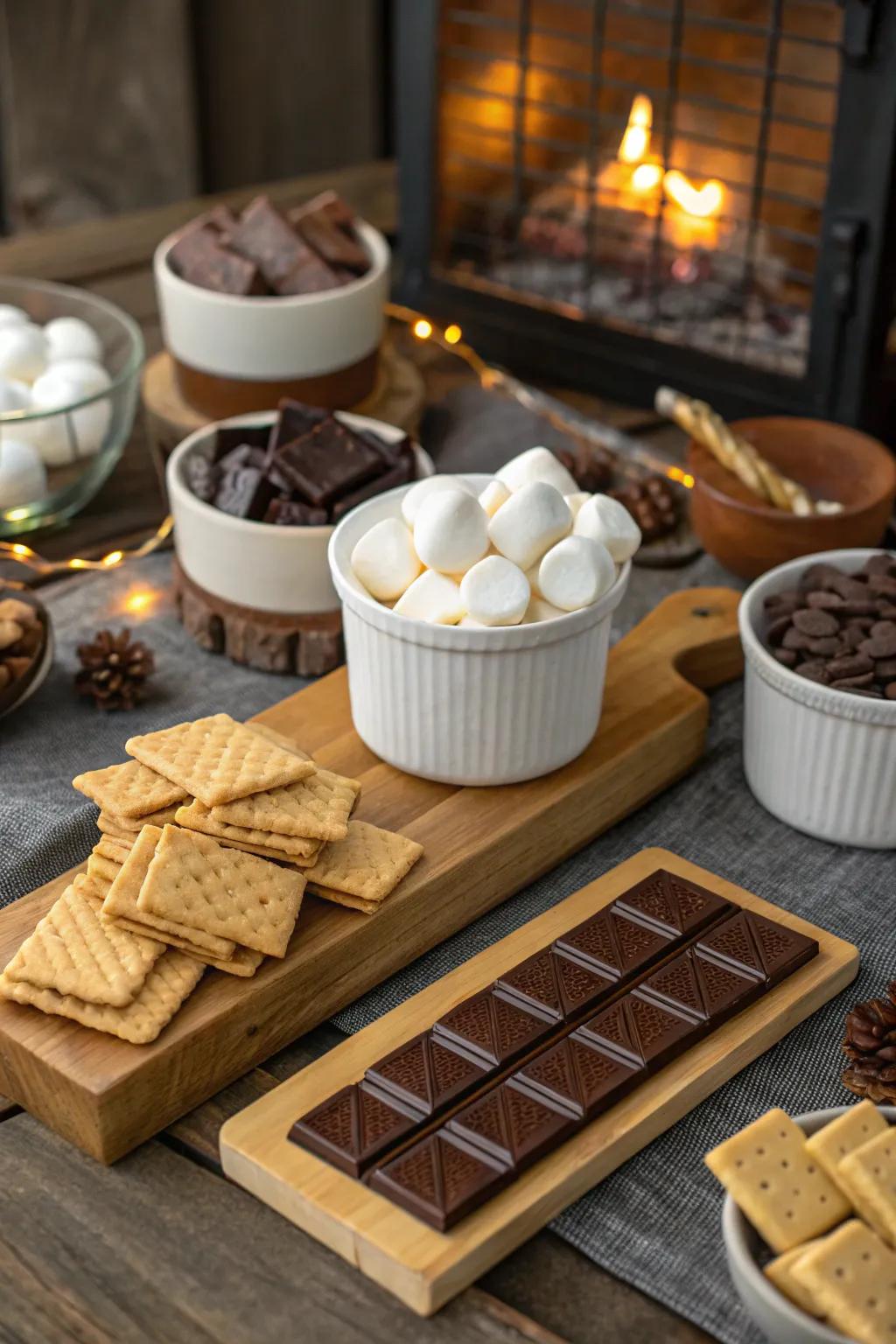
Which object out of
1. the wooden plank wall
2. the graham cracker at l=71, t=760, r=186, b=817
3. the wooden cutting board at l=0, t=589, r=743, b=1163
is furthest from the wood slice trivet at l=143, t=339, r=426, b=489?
the wooden plank wall

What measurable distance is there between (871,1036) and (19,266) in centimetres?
166

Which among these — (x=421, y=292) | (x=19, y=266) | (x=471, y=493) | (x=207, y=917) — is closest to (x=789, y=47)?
(x=421, y=292)

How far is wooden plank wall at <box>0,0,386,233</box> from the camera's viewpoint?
244 centimetres

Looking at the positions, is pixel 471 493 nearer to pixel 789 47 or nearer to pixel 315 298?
pixel 315 298

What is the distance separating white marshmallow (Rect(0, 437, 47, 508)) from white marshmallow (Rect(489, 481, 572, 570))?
2.07 feet

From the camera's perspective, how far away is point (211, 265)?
1673 mm

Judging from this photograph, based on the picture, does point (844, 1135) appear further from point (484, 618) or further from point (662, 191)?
point (662, 191)

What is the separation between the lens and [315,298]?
163cm

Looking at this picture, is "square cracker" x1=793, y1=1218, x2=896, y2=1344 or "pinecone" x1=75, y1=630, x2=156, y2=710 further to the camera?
"pinecone" x1=75, y1=630, x2=156, y2=710

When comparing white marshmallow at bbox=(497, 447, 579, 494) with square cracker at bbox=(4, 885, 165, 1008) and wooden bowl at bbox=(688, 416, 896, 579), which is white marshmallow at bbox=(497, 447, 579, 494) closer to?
wooden bowl at bbox=(688, 416, 896, 579)

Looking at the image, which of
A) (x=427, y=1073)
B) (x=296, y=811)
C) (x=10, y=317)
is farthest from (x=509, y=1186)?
(x=10, y=317)

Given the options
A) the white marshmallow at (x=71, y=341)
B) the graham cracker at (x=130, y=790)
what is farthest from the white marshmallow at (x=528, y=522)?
the white marshmallow at (x=71, y=341)

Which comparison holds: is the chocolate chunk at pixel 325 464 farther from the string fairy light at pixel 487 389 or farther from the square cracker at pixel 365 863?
the square cracker at pixel 365 863

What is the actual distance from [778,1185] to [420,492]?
2.01 ft
